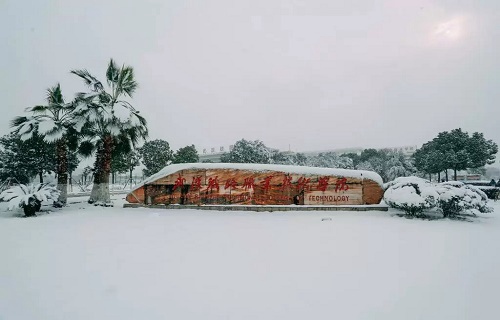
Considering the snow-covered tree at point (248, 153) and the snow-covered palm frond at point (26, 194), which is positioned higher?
the snow-covered tree at point (248, 153)

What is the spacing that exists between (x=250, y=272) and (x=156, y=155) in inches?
1373

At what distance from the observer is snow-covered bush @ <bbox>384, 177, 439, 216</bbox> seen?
8859mm

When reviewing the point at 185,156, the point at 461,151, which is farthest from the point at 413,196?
the point at 185,156

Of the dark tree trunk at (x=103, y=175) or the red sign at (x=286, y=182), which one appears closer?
the red sign at (x=286, y=182)

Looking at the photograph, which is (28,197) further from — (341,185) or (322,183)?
(341,185)

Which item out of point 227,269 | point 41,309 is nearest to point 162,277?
point 227,269

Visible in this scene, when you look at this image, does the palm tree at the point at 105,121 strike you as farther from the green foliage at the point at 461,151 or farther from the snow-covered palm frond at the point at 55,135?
the green foliage at the point at 461,151

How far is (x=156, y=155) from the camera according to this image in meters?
36.7

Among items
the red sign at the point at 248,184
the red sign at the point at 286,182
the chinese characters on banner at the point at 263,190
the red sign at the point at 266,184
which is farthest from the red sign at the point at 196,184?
the red sign at the point at 286,182

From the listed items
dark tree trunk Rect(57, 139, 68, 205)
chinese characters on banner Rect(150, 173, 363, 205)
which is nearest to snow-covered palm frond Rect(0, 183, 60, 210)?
dark tree trunk Rect(57, 139, 68, 205)

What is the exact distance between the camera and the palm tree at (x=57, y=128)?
1206cm

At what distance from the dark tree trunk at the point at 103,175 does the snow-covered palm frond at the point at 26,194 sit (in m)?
2.23

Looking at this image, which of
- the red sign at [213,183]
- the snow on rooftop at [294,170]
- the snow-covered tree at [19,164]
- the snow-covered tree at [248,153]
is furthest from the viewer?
the snow-covered tree at [248,153]

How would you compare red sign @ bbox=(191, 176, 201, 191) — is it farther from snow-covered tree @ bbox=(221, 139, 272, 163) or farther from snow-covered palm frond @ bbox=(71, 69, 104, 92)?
snow-covered tree @ bbox=(221, 139, 272, 163)
